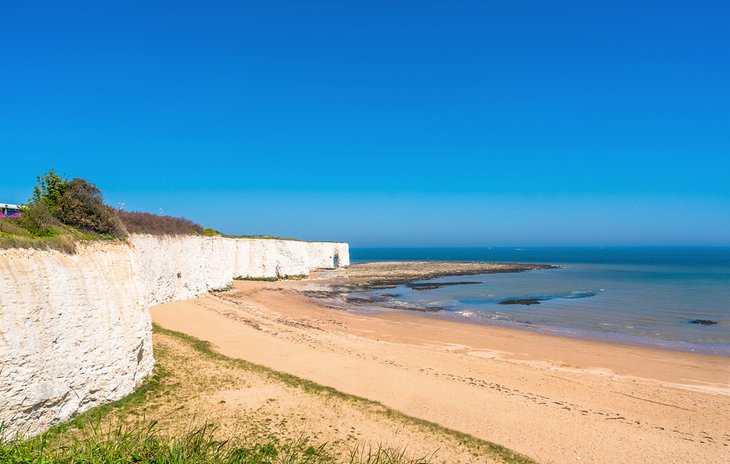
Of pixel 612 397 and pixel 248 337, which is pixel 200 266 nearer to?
pixel 248 337

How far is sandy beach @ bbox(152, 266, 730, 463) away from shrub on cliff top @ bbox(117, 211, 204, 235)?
4235 mm

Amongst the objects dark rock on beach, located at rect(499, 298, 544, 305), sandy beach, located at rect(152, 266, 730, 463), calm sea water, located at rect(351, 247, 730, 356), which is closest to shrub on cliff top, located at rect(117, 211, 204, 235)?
sandy beach, located at rect(152, 266, 730, 463)

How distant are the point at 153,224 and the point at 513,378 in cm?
1993

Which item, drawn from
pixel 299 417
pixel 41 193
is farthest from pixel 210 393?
pixel 41 193

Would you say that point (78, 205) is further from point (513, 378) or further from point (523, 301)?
point (523, 301)

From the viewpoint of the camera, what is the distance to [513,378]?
540 inches

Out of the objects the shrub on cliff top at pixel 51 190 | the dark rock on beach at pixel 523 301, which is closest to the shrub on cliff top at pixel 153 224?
the shrub on cliff top at pixel 51 190

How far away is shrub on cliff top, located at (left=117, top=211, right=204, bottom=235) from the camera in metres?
21.8

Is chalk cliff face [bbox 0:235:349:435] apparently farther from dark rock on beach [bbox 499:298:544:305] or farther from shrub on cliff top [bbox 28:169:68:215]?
dark rock on beach [bbox 499:298:544:305]

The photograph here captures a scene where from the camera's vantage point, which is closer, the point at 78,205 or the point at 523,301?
the point at 78,205

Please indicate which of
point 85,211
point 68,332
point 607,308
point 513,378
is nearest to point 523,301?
point 607,308

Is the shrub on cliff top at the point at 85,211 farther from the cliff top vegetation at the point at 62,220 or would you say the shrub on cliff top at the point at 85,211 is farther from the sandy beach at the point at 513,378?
the sandy beach at the point at 513,378

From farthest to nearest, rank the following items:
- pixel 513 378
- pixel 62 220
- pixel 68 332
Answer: pixel 513 378 < pixel 62 220 < pixel 68 332

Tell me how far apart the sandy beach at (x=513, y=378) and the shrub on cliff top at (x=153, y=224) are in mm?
4235
